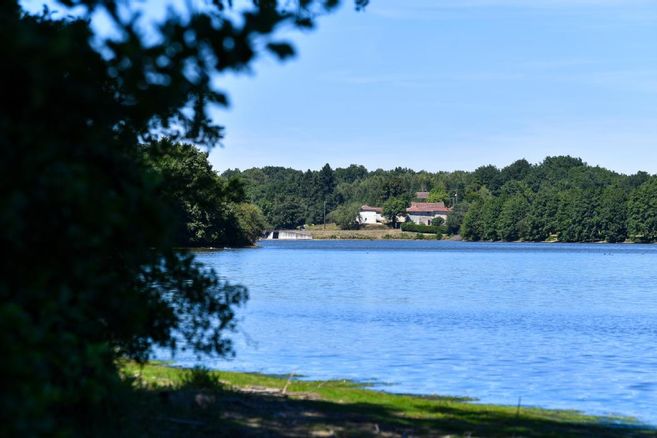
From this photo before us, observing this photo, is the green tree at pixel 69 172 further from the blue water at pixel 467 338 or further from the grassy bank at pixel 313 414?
the blue water at pixel 467 338

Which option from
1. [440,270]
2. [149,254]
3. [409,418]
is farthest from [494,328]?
[440,270]

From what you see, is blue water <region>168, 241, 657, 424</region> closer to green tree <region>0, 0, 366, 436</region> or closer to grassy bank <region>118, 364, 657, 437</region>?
grassy bank <region>118, 364, 657, 437</region>

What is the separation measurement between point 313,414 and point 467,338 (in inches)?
889

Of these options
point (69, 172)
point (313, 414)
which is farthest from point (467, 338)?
point (69, 172)

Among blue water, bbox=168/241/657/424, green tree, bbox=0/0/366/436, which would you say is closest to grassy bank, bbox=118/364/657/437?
blue water, bbox=168/241/657/424

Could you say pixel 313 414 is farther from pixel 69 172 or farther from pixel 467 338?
pixel 467 338

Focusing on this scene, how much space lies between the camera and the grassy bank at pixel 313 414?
1341 centimetres

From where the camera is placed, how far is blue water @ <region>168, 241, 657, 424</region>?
84.5 feet

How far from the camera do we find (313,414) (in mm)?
15258

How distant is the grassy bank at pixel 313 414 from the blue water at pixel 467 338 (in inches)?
49.9

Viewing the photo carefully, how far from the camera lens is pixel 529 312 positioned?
49906 millimetres

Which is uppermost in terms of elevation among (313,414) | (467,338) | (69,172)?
(69,172)

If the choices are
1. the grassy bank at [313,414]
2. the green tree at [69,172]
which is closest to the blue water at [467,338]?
the grassy bank at [313,414]

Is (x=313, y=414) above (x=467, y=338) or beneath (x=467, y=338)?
above
